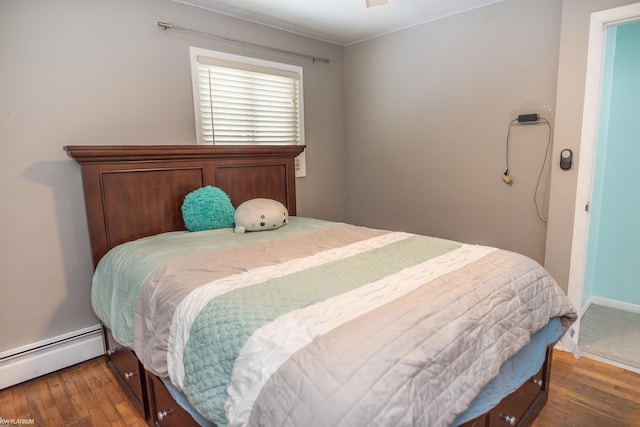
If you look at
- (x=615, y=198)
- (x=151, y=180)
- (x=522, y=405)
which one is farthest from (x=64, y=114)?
(x=615, y=198)

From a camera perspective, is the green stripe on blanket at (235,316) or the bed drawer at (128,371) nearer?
the green stripe on blanket at (235,316)

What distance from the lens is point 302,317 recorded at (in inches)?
44.6

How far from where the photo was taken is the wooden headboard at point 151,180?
7.14 feet

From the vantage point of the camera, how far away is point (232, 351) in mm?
1110

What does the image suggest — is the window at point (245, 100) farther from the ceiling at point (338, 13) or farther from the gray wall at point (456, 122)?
the gray wall at point (456, 122)

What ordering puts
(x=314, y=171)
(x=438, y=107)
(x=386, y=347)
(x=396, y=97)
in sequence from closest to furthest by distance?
(x=386, y=347) < (x=438, y=107) < (x=396, y=97) < (x=314, y=171)

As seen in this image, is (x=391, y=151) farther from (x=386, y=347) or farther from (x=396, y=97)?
(x=386, y=347)

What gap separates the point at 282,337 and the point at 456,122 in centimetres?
254

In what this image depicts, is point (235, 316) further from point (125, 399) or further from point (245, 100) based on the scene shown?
point (245, 100)

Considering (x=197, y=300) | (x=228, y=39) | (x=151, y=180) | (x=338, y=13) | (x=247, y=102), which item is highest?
(x=338, y=13)

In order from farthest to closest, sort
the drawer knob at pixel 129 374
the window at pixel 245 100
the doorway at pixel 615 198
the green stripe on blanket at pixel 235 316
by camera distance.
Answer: the window at pixel 245 100
the doorway at pixel 615 198
the drawer knob at pixel 129 374
the green stripe on blanket at pixel 235 316

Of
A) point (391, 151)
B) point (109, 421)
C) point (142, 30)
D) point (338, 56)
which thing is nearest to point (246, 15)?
point (142, 30)

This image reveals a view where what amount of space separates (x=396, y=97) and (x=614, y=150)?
1791mm

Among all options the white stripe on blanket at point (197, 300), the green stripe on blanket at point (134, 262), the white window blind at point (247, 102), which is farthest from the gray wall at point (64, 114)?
the white stripe on blanket at point (197, 300)
